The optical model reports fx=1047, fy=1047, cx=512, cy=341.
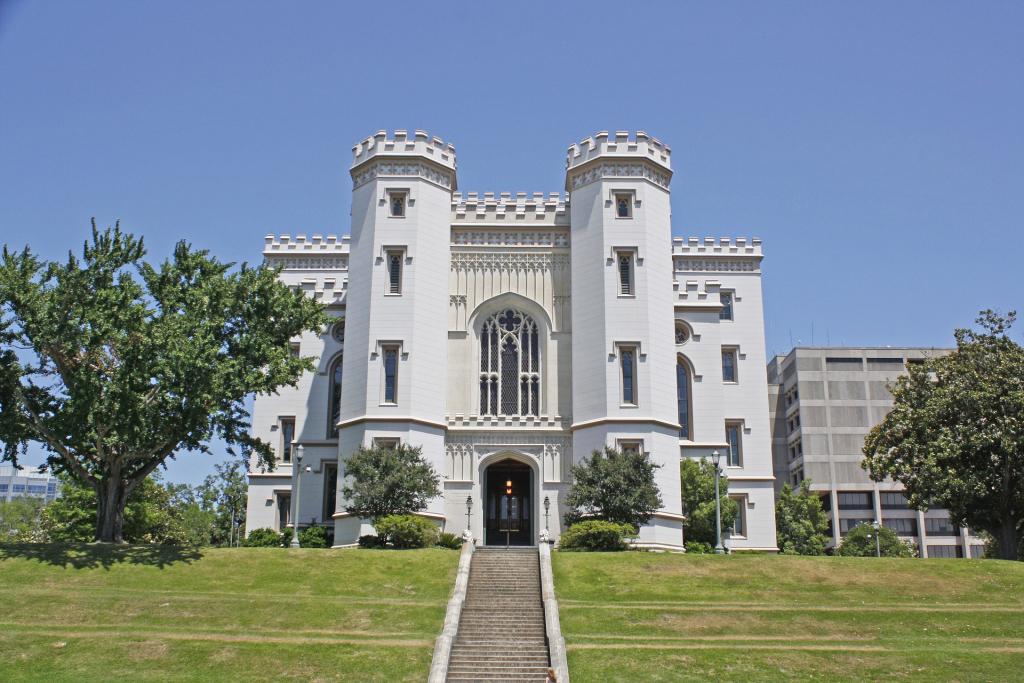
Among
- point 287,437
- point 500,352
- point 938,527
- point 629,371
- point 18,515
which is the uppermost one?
point 500,352

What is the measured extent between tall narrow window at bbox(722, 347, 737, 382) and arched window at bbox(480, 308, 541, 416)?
41.1ft

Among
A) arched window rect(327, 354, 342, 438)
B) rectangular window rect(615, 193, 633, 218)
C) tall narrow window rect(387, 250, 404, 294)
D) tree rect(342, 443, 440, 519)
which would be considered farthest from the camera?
arched window rect(327, 354, 342, 438)

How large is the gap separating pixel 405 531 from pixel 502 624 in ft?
32.0

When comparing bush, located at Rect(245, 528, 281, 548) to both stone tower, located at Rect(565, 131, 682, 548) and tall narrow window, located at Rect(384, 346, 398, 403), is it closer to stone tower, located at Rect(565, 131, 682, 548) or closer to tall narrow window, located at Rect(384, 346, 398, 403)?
tall narrow window, located at Rect(384, 346, 398, 403)

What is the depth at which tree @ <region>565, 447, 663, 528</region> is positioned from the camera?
39875mm

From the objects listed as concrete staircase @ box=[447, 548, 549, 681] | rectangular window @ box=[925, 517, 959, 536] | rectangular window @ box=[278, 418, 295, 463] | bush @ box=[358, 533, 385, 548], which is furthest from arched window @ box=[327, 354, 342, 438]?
rectangular window @ box=[925, 517, 959, 536]

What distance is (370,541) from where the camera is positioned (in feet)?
132

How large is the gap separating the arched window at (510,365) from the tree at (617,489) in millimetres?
6340

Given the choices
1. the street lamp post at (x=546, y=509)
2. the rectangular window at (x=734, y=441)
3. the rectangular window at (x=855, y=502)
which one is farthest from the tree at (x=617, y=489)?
the rectangular window at (x=855, y=502)

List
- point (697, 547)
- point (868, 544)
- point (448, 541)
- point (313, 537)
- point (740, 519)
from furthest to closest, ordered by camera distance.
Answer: point (868, 544) < point (740, 519) < point (697, 547) < point (313, 537) < point (448, 541)

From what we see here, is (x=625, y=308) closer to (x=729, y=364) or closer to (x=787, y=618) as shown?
(x=729, y=364)

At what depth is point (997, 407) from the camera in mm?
40719

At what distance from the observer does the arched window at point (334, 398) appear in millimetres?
49312

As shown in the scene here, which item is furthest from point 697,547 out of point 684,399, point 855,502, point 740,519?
point 855,502
